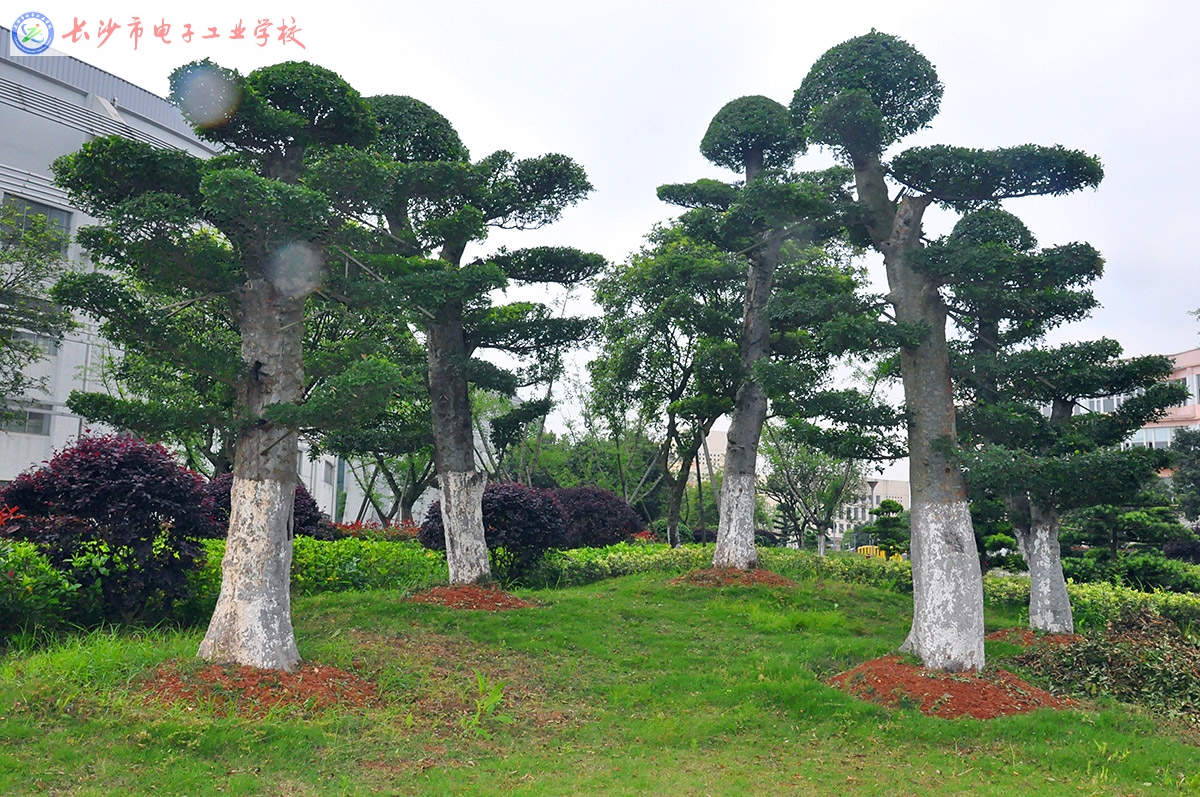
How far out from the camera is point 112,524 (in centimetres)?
873

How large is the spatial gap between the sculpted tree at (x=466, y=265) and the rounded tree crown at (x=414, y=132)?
0.05ft

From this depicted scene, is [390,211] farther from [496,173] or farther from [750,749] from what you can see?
[750,749]

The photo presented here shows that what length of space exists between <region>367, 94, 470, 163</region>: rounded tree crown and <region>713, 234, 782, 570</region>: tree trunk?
18.2 ft

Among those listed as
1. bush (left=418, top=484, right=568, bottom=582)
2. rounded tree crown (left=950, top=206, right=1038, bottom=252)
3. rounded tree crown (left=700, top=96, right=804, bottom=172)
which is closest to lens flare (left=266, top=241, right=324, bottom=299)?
bush (left=418, top=484, right=568, bottom=582)

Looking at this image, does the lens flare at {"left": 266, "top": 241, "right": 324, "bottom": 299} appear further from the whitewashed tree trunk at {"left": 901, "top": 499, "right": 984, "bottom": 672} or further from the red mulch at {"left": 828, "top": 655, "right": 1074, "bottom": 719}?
the whitewashed tree trunk at {"left": 901, "top": 499, "right": 984, "bottom": 672}

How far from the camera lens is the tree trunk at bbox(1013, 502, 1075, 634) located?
11.0 meters

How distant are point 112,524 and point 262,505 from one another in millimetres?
2313

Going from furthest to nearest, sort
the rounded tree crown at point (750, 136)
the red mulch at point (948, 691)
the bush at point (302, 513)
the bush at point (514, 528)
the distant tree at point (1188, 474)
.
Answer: the distant tree at point (1188, 474) → the rounded tree crown at point (750, 136) → the bush at point (302, 513) → the bush at point (514, 528) → the red mulch at point (948, 691)

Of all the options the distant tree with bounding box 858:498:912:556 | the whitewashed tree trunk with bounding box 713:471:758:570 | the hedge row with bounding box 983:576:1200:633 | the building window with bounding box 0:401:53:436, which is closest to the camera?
the hedge row with bounding box 983:576:1200:633

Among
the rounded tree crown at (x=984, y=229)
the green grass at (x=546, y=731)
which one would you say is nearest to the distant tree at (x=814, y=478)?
the rounded tree crown at (x=984, y=229)

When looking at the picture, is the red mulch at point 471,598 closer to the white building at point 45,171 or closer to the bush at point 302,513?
the bush at point 302,513

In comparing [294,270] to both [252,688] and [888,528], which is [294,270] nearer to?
[252,688]

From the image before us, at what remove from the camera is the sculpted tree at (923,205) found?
337 inches

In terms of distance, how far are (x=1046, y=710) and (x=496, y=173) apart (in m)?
9.68
